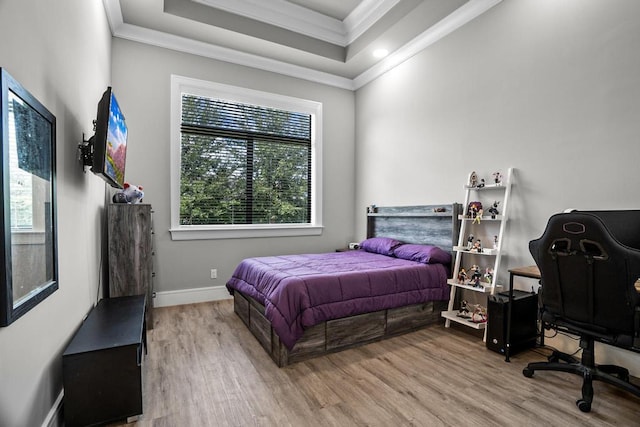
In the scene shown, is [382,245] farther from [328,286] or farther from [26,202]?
[26,202]

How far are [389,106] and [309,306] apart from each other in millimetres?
3118

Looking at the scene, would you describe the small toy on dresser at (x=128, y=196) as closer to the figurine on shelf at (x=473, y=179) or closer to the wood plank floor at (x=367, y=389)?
the wood plank floor at (x=367, y=389)

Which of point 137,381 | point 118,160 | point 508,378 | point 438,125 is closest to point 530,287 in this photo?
point 508,378

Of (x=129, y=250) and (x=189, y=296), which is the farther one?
(x=189, y=296)

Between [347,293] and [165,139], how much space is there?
2.83 meters

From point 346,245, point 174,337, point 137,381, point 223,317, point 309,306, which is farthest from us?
point 346,245

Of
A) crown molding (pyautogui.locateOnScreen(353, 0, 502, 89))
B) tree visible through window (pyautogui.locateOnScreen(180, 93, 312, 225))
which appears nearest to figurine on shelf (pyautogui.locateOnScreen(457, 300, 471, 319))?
tree visible through window (pyautogui.locateOnScreen(180, 93, 312, 225))

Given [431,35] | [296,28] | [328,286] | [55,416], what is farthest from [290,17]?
[55,416]

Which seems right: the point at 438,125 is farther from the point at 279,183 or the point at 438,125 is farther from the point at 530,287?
the point at 279,183

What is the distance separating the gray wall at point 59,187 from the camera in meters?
1.18

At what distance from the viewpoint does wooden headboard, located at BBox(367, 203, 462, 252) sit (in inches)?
134

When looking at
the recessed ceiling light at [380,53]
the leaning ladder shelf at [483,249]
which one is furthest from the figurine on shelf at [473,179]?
the recessed ceiling light at [380,53]

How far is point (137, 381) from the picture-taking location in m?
1.68

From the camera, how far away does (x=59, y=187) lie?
1.72m
